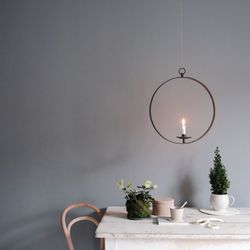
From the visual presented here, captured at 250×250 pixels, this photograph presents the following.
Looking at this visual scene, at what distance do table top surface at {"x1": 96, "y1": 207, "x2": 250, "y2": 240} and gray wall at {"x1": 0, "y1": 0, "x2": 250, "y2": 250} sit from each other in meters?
0.40

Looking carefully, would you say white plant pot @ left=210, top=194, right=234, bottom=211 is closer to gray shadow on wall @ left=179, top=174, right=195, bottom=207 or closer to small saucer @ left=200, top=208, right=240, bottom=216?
small saucer @ left=200, top=208, right=240, bottom=216

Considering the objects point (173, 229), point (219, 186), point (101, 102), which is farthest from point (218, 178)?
point (101, 102)

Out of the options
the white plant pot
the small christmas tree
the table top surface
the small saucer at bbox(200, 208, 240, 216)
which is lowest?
the small saucer at bbox(200, 208, 240, 216)

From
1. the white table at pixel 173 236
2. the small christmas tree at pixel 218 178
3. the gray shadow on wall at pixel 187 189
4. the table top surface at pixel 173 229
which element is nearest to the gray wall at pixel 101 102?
the gray shadow on wall at pixel 187 189

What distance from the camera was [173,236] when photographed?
5.21 feet

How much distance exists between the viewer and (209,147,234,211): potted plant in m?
1.98

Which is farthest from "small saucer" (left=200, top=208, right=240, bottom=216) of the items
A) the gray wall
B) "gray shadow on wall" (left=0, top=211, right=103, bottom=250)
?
"gray shadow on wall" (left=0, top=211, right=103, bottom=250)

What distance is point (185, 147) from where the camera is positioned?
2.26 meters

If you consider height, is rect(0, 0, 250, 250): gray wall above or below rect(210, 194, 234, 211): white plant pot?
above

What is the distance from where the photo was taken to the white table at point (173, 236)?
5.22 ft

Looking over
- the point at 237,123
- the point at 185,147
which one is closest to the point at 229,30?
the point at 237,123

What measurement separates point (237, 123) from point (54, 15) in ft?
4.86

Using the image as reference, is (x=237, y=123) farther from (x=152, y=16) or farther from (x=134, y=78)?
(x=152, y=16)

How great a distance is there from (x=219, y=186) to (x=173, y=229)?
52cm
